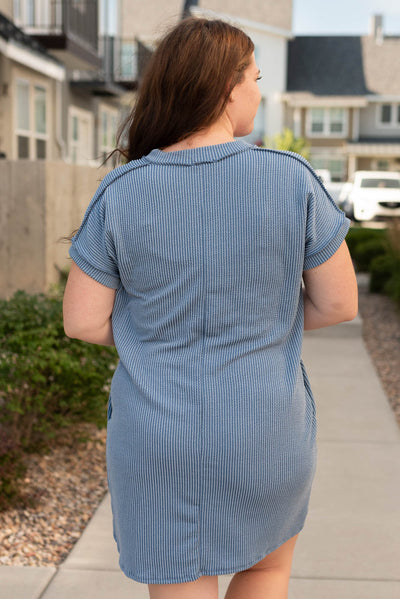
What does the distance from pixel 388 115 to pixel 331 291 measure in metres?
43.0

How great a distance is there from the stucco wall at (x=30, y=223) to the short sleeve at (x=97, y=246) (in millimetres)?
6138

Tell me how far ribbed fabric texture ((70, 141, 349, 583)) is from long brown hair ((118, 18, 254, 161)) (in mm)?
81

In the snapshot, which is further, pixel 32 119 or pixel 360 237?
pixel 360 237

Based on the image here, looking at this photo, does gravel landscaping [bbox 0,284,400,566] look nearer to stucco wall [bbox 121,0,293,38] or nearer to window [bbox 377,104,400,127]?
stucco wall [bbox 121,0,293,38]

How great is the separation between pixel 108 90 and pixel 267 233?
16.4 m

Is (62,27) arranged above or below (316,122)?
above

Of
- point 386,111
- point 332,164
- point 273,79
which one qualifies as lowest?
point 332,164

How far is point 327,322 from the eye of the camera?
1744 millimetres

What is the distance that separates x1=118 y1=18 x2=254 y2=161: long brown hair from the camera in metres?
1.57

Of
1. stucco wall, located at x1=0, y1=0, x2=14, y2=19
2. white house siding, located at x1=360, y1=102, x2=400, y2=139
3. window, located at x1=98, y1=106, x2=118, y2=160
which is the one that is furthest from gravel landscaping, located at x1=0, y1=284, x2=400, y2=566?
white house siding, located at x1=360, y1=102, x2=400, y2=139

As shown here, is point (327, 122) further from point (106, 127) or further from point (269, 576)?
point (269, 576)

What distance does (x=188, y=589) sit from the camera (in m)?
1.66

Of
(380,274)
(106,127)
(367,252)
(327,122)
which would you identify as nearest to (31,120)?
(367,252)

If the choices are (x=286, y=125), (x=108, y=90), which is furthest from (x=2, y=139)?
(x=286, y=125)
